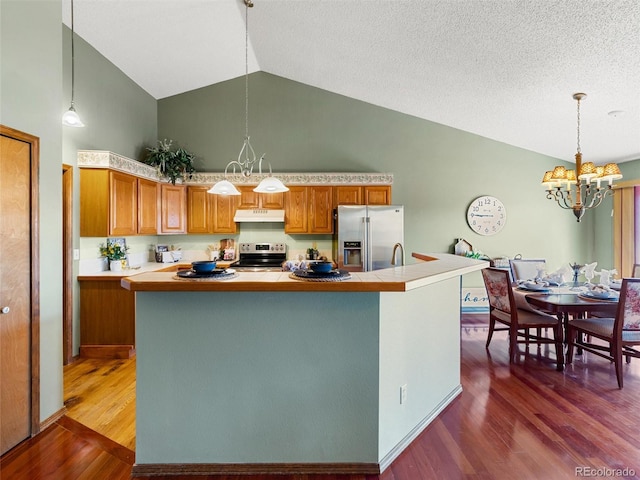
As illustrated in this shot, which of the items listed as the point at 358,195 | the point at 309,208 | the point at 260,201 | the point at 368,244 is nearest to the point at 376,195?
the point at 358,195

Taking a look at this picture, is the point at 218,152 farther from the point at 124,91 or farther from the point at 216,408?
the point at 216,408

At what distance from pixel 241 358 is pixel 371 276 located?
850 mm

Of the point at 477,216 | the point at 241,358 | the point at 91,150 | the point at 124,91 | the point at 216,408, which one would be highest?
the point at 124,91

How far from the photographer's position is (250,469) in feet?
5.96

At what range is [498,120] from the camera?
15.2 feet

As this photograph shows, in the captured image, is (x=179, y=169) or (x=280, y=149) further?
(x=280, y=149)

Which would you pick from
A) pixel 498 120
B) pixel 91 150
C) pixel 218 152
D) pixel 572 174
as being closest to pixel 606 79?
pixel 572 174

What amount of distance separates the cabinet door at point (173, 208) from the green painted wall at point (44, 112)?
2213 millimetres

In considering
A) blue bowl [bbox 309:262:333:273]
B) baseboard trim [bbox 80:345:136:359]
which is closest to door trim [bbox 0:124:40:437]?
baseboard trim [bbox 80:345:136:359]

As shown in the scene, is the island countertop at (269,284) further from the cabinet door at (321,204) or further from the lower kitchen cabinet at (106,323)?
the cabinet door at (321,204)

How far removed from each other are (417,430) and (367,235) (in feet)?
9.33

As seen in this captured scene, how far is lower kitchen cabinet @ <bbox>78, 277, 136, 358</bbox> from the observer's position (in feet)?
11.5

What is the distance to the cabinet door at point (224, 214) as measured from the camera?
16.2ft

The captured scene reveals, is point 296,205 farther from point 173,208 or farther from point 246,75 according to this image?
point 246,75
